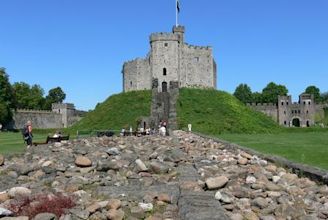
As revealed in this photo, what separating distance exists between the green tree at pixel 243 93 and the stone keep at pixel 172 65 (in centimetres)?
7214

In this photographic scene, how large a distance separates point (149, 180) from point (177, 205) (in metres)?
3.10

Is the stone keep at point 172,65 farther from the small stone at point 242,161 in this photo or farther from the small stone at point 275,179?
the small stone at point 275,179

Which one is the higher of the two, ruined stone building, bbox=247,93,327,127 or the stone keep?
the stone keep

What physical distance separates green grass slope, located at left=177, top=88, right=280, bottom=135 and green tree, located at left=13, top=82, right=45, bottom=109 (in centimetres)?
5069

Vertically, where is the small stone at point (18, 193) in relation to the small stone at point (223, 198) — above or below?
above

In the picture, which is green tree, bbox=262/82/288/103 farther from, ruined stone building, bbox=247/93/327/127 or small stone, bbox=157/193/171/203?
small stone, bbox=157/193/171/203

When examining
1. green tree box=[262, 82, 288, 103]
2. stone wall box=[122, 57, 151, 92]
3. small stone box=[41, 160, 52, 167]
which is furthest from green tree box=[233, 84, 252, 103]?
small stone box=[41, 160, 52, 167]

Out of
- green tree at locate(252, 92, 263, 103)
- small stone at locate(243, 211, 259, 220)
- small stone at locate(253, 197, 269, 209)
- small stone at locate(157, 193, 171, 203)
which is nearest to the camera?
small stone at locate(243, 211, 259, 220)

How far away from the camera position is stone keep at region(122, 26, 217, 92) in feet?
199

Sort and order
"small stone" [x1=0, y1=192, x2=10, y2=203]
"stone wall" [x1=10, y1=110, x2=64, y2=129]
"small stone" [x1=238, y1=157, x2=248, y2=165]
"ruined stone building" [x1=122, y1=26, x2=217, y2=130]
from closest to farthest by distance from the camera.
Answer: "small stone" [x1=0, y1=192, x2=10, y2=203], "small stone" [x1=238, y1=157, x2=248, y2=165], "ruined stone building" [x1=122, y1=26, x2=217, y2=130], "stone wall" [x1=10, y1=110, x2=64, y2=129]

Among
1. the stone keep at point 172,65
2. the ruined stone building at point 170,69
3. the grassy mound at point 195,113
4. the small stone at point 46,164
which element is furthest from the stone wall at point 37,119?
the small stone at point 46,164

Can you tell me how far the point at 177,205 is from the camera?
27.0 feet

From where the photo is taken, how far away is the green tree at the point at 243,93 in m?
135

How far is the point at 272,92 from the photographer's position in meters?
130
